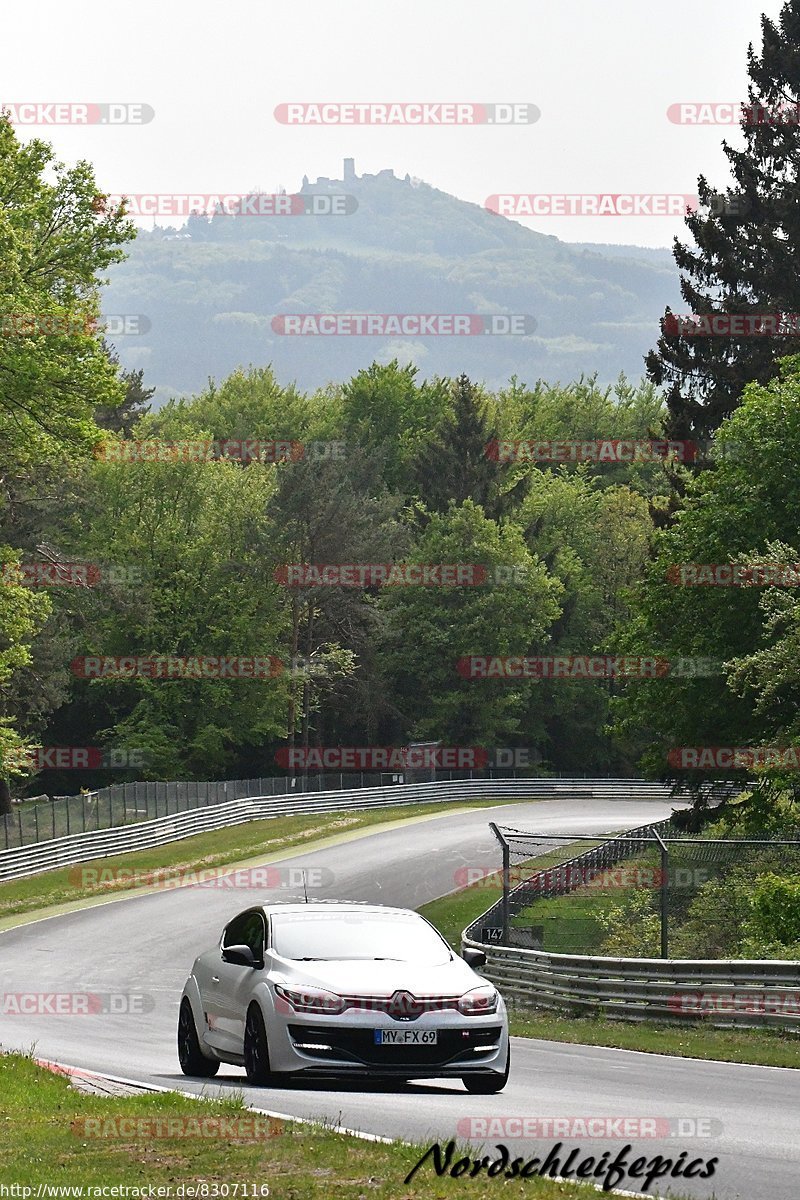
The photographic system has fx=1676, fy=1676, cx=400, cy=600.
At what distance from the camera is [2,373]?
34.1 m

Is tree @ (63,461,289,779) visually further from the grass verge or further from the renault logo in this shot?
the renault logo

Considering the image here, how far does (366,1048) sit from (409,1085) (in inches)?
74.6

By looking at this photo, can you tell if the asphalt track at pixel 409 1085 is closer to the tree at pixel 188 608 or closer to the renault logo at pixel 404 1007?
the renault logo at pixel 404 1007

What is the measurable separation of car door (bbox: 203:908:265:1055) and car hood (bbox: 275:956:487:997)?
438 mm

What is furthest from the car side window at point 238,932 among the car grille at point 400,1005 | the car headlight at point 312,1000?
the car grille at point 400,1005

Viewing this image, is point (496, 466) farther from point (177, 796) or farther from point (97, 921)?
point (97, 921)

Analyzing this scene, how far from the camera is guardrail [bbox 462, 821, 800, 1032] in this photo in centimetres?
2003

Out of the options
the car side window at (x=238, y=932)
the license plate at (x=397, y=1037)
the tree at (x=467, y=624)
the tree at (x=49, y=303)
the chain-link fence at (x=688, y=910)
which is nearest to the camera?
the license plate at (x=397, y=1037)

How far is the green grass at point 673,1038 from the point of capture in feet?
59.3

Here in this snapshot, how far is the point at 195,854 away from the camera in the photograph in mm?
54312

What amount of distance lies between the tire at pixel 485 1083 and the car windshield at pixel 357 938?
91cm

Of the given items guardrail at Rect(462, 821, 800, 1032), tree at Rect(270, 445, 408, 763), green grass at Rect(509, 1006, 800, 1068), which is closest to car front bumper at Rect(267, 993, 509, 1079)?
green grass at Rect(509, 1006, 800, 1068)

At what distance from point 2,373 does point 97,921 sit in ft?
46.5

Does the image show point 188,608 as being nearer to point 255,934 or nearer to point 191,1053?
point 191,1053
